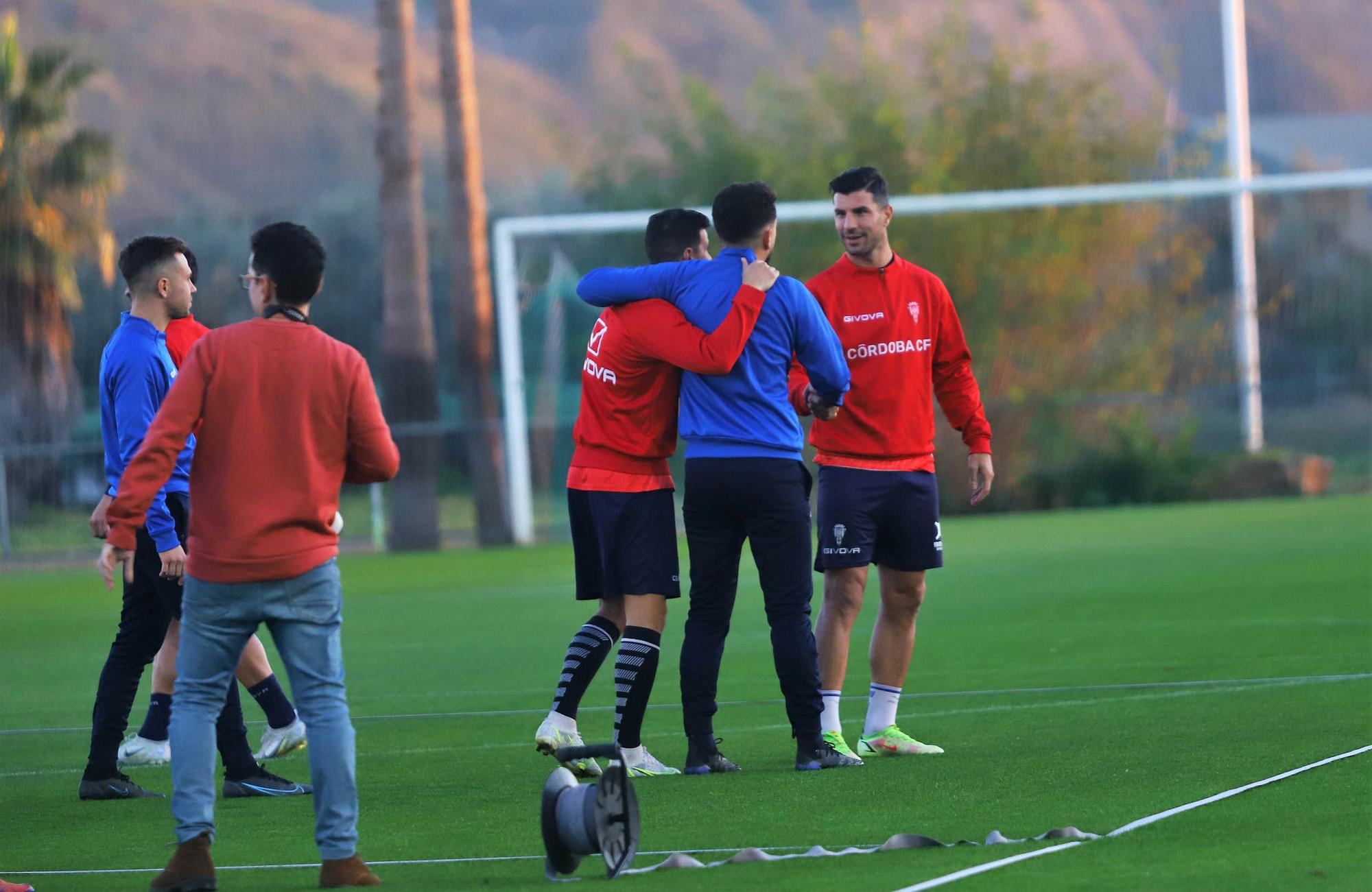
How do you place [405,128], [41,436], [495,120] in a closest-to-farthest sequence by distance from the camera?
[405,128], [41,436], [495,120]

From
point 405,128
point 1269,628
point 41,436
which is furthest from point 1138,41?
point 1269,628

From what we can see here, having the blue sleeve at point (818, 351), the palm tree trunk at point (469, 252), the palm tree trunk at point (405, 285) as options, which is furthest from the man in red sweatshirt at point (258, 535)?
the palm tree trunk at point (469, 252)

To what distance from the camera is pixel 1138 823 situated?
5633 mm

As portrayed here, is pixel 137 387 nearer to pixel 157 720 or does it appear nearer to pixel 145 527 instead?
pixel 145 527

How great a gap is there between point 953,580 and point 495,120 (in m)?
37.8

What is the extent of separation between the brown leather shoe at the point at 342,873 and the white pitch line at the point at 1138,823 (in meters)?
1.46

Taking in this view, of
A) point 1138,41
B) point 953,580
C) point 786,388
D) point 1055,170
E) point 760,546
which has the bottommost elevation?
point 953,580

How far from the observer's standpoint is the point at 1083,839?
5434mm

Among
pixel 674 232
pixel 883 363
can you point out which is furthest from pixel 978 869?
pixel 674 232

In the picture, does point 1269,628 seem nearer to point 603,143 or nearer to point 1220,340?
point 1220,340

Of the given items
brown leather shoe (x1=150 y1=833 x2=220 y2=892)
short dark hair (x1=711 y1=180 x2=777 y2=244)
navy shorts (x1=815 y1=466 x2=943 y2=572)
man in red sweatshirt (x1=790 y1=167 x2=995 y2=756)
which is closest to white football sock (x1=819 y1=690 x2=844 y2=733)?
man in red sweatshirt (x1=790 y1=167 x2=995 y2=756)

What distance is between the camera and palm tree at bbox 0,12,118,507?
106ft

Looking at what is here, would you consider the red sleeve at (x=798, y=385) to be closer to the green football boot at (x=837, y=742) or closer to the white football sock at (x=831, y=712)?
the white football sock at (x=831, y=712)

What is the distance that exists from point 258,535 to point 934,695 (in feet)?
15.8
